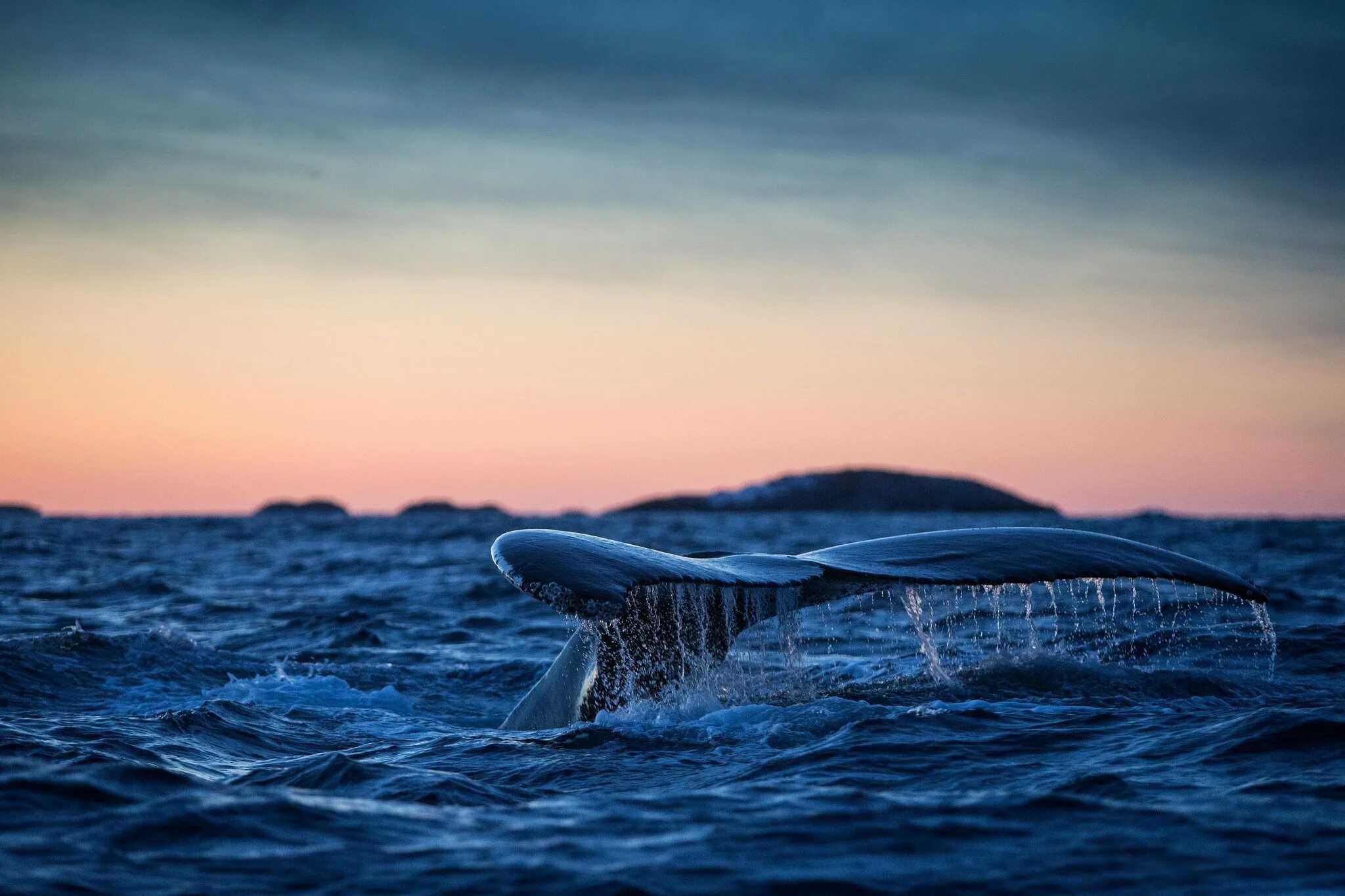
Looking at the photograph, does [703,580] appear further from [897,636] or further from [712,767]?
[897,636]

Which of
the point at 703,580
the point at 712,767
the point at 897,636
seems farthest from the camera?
the point at 897,636

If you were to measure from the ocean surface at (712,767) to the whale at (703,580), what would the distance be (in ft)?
0.84

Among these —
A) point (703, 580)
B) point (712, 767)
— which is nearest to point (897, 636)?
point (712, 767)

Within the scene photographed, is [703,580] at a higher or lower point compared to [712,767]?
higher

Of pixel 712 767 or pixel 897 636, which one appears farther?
pixel 897 636

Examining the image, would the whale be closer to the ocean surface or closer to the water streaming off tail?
the water streaming off tail

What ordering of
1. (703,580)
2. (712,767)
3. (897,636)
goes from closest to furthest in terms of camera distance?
(703,580)
(712,767)
(897,636)

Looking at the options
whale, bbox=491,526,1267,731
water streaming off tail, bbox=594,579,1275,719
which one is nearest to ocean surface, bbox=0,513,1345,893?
water streaming off tail, bbox=594,579,1275,719

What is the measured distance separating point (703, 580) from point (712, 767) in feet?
3.43

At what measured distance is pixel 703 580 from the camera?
4.79 metres

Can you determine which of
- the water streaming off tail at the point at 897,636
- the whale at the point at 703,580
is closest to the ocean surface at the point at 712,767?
the water streaming off tail at the point at 897,636

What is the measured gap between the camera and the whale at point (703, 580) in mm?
4449

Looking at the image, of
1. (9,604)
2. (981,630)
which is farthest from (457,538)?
(981,630)

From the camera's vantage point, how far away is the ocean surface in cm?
391
